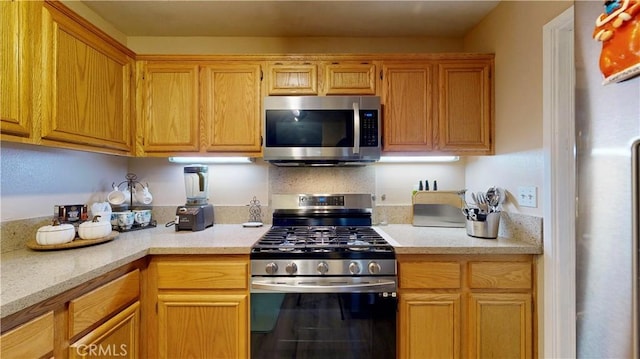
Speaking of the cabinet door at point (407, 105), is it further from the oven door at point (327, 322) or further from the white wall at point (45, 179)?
the white wall at point (45, 179)

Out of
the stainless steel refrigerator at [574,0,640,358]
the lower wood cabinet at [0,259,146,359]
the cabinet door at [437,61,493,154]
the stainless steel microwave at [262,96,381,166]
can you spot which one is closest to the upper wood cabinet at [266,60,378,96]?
the stainless steel microwave at [262,96,381,166]

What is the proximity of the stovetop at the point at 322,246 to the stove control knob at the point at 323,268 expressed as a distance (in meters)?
0.04

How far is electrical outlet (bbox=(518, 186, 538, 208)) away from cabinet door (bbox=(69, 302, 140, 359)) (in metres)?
2.15

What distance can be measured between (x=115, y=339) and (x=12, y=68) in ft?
4.05

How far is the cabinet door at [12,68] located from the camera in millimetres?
1127

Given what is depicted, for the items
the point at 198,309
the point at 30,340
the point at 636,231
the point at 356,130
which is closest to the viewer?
the point at 636,231

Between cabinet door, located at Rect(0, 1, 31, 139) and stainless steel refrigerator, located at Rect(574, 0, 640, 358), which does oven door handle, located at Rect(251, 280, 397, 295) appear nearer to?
stainless steel refrigerator, located at Rect(574, 0, 640, 358)

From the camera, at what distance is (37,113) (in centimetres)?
127

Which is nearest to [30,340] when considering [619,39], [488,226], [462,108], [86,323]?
[86,323]

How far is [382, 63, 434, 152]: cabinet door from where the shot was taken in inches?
76.0

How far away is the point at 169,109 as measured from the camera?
194 centimetres

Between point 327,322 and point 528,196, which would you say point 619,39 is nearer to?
point 528,196

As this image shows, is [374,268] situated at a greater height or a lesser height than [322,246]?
lesser

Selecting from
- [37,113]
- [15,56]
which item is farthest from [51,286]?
[15,56]
